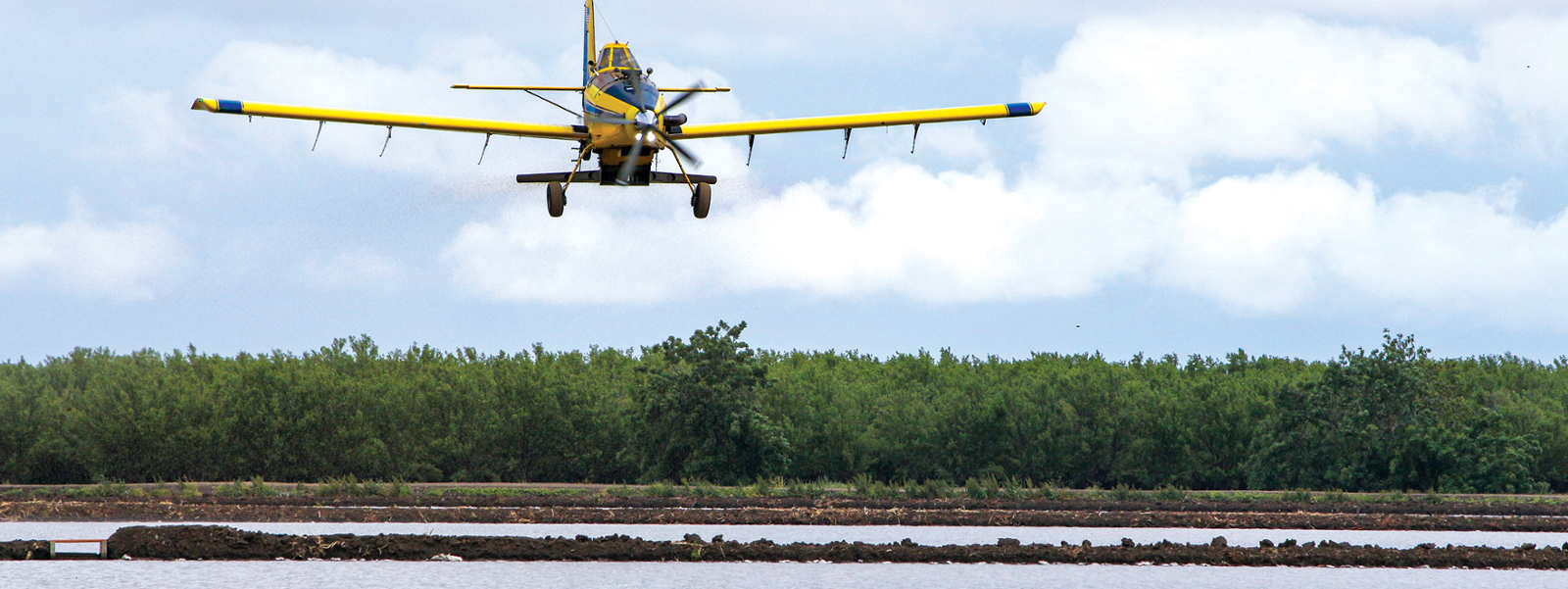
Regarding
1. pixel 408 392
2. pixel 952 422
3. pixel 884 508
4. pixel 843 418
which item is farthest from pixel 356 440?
pixel 884 508

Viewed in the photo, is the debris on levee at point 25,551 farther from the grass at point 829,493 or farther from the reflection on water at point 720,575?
the grass at point 829,493

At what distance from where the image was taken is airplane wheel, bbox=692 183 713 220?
36188 mm

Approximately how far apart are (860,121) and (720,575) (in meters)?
10.6

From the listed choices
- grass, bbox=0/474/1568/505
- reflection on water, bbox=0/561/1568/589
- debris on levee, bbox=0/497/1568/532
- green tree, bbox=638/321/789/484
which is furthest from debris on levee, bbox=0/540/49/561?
green tree, bbox=638/321/789/484

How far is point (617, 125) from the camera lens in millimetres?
34719

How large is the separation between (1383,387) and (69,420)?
60.7 metres

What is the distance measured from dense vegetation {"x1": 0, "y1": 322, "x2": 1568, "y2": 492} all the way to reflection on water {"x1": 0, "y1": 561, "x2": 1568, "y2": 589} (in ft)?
103

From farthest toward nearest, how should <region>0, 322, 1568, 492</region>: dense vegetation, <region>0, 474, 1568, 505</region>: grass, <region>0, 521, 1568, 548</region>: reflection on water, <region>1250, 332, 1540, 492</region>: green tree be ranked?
1. <region>0, 322, 1568, 492</region>: dense vegetation
2. <region>1250, 332, 1540, 492</region>: green tree
3. <region>0, 474, 1568, 505</region>: grass
4. <region>0, 521, 1568, 548</region>: reflection on water

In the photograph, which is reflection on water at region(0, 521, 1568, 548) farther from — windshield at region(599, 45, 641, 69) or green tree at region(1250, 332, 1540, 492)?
green tree at region(1250, 332, 1540, 492)

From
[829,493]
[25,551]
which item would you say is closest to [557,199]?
[25,551]

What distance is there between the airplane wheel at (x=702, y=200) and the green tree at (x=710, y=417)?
103 ft

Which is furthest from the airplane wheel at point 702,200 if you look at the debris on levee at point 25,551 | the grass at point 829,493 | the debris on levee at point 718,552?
the grass at point 829,493

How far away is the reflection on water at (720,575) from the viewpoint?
31734 mm

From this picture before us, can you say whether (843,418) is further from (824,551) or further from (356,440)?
(824,551)
